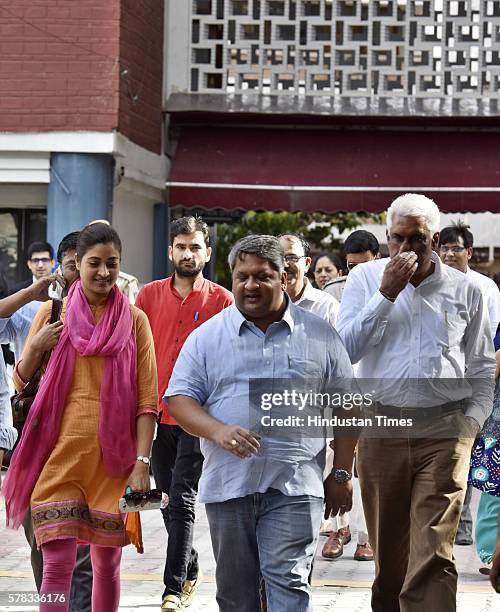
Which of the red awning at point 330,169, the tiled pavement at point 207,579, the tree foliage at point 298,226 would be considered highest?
the red awning at point 330,169

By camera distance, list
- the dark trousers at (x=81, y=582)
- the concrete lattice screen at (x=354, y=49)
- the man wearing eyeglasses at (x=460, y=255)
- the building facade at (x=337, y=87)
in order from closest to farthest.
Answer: the dark trousers at (x=81, y=582), the man wearing eyeglasses at (x=460, y=255), the building facade at (x=337, y=87), the concrete lattice screen at (x=354, y=49)

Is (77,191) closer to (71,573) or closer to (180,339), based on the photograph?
(180,339)

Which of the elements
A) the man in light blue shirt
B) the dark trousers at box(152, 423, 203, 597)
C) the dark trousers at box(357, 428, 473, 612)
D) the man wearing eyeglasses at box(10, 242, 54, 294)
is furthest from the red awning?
the man in light blue shirt

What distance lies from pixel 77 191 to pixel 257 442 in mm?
9972

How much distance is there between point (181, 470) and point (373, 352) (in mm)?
1998

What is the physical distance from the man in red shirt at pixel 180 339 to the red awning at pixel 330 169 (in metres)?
7.80

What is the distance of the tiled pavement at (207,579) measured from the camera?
7379 mm

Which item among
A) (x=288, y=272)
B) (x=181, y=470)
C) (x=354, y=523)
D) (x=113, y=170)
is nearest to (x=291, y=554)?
(x=181, y=470)

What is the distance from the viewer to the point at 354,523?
10.2 metres

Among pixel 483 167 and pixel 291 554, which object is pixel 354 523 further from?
pixel 483 167

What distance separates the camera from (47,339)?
19.3 ft

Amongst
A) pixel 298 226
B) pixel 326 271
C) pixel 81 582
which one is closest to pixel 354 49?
pixel 298 226

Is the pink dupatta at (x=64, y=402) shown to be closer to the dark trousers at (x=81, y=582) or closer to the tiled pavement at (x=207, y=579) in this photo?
the dark trousers at (x=81, y=582)

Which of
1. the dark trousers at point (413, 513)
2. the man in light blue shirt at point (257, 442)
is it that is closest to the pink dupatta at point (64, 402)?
the man in light blue shirt at point (257, 442)
